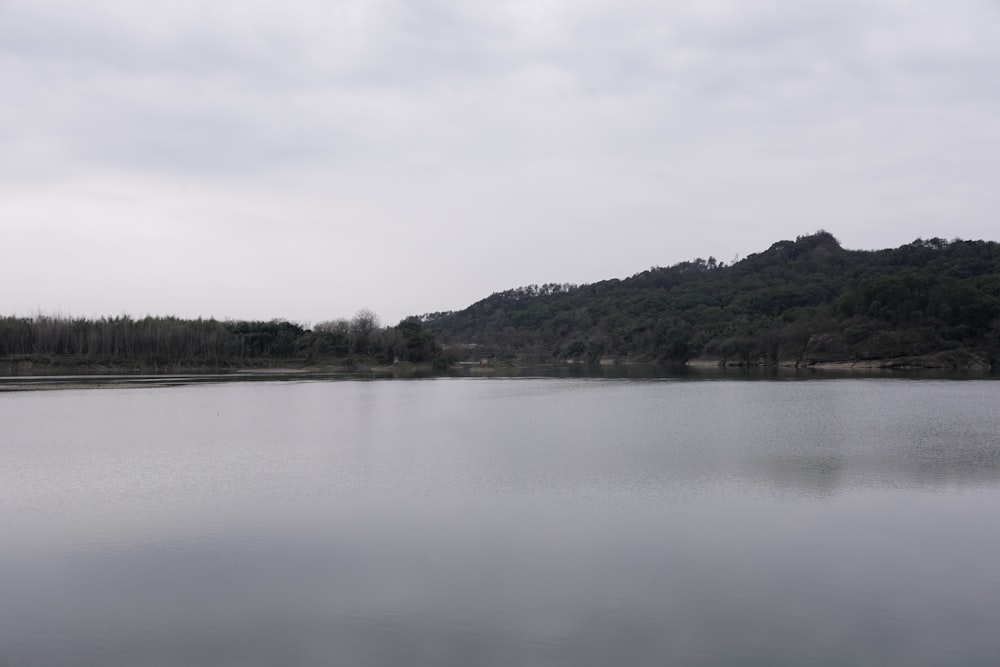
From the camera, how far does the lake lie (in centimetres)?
666

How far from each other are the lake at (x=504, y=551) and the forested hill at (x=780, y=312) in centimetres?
7095

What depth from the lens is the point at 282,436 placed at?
21.8m

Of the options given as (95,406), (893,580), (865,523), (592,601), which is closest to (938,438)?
(865,523)

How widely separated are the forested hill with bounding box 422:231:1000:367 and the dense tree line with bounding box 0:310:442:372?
4220 cm

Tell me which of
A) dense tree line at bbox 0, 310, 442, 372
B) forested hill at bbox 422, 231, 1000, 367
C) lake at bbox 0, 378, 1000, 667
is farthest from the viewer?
forested hill at bbox 422, 231, 1000, 367

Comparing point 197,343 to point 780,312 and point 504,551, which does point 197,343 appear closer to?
point 504,551

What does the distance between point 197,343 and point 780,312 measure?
8174cm

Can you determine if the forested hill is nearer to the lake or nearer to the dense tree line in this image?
the dense tree line

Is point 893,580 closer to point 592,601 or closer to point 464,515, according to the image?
point 592,601

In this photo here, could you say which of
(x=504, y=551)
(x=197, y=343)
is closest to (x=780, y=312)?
(x=197, y=343)

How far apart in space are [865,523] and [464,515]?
5855 millimetres

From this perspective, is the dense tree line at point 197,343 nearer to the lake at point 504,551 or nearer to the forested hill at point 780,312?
the forested hill at point 780,312

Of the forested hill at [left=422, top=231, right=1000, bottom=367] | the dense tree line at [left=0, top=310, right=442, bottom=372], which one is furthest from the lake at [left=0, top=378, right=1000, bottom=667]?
the forested hill at [left=422, top=231, right=1000, bottom=367]

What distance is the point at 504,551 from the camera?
9398mm
